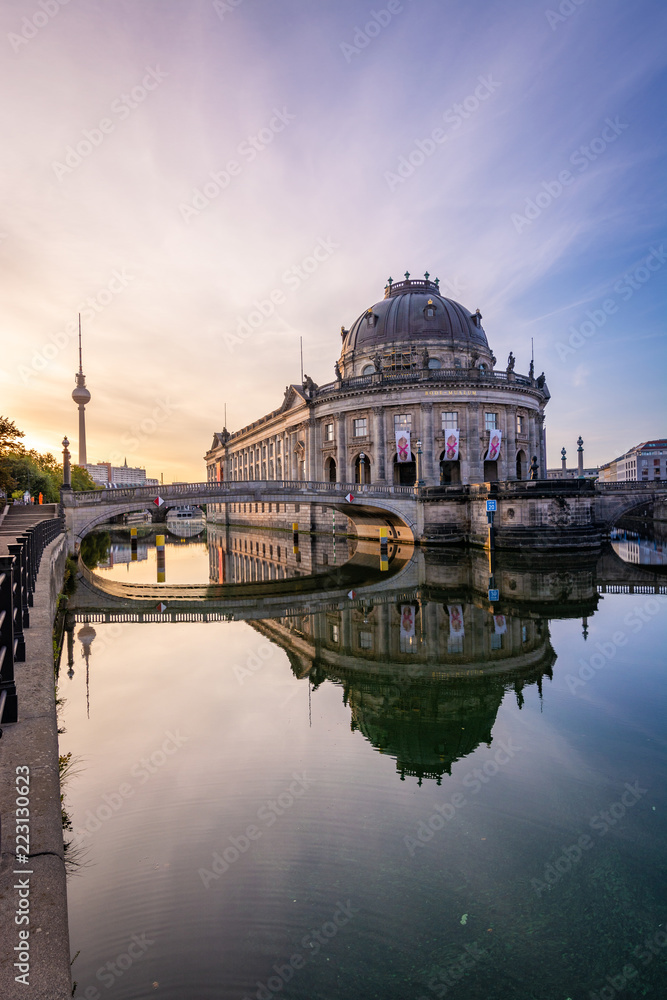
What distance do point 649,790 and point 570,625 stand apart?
9.66 metres

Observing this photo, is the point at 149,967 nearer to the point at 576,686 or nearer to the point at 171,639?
the point at 576,686

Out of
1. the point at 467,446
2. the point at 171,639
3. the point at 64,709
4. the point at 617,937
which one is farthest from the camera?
the point at 467,446

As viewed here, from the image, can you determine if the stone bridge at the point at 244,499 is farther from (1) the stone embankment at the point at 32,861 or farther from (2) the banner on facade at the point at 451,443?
(1) the stone embankment at the point at 32,861

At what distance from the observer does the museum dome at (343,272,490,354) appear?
59469 mm

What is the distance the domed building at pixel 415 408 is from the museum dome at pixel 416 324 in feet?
0.44

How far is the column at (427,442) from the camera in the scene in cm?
4856

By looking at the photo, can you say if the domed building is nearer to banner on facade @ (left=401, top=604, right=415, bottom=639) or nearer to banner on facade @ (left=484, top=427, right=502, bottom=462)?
banner on facade @ (left=484, top=427, right=502, bottom=462)

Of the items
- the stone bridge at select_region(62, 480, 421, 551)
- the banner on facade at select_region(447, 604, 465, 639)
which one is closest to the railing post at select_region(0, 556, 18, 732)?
the banner on facade at select_region(447, 604, 465, 639)

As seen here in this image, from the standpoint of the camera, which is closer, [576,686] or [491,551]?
[576,686]

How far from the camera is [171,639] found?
16.2 meters

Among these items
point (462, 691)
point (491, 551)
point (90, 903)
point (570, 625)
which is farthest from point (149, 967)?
point (491, 551)

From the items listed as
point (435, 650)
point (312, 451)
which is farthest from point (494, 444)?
point (435, 650)

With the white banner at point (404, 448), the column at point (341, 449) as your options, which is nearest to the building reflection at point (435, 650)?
the white banner at point (404, 448)

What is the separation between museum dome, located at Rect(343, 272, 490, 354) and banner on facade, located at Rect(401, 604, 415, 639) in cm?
4479
